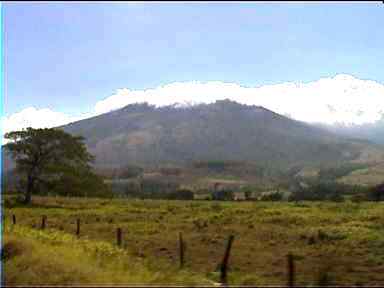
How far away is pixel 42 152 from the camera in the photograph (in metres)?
66.0

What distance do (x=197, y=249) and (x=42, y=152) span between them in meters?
40.4

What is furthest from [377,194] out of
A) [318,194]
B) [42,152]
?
[42,152]

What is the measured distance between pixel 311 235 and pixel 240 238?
3354 mm

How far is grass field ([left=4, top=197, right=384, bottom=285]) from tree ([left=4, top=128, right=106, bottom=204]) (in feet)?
54.1

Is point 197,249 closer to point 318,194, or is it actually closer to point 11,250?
point 11,250

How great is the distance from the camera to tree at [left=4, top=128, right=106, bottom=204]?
65.8 m

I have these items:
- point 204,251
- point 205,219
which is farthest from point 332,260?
point 205,219

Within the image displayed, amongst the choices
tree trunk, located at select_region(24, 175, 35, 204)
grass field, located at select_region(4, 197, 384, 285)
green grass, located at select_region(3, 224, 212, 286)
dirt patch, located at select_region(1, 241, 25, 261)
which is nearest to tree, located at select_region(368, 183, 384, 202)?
grass field, located at select_region(4, 197, 384, 285)

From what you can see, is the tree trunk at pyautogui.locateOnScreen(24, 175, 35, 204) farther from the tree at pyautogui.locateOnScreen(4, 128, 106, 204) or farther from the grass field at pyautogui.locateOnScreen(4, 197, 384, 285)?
the grass field at pyautogui.locateOnScreen(4, 197, 384, 285)

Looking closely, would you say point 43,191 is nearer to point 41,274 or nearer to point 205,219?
point 205,219

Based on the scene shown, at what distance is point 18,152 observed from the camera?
218 feet

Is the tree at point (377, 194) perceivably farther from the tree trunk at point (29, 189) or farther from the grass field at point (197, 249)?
the tree trunk at point (29, 189)

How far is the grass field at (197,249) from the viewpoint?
18.0 m

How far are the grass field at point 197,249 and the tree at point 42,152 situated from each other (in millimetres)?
16493
